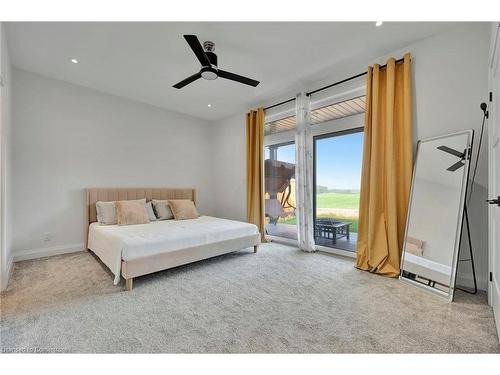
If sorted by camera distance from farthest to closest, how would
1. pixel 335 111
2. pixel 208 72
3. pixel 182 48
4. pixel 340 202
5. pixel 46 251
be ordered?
pixel 340 202 → pixel 335 111 → pixel 46 251 → pixel 182 48 → pixel 208 72

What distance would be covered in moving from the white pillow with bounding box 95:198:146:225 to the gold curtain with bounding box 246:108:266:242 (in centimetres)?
239

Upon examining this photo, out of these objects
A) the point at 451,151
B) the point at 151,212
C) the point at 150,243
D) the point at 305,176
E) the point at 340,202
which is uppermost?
the point at 451,151

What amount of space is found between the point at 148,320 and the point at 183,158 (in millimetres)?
3790

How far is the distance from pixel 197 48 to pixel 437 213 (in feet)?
9.77

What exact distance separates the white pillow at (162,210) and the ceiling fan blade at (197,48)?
274 cm

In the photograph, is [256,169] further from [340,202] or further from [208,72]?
[208,72]

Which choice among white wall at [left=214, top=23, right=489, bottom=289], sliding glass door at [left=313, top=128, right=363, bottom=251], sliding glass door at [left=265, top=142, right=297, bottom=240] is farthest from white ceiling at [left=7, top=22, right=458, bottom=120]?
sliding glass door at [left=265, top=142, right=297, bottom=240]

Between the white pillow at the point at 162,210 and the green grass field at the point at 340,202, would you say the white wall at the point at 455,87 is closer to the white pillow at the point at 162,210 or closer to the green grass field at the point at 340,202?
the green grass field at the point at 340,202

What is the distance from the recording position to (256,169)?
14.9 feet

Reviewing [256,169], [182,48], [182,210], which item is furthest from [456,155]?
[182,210]

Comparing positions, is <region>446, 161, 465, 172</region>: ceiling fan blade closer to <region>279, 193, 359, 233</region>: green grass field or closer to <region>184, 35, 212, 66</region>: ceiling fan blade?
<region>279, 193, 359, 233</region>: green grass field

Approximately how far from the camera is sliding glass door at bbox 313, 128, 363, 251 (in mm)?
3559
